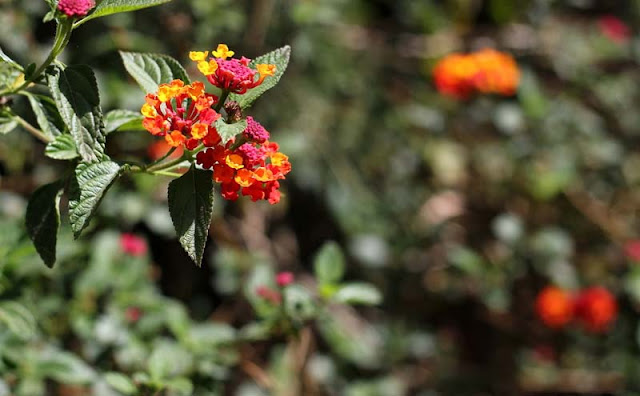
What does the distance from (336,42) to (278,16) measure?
1.03 feet

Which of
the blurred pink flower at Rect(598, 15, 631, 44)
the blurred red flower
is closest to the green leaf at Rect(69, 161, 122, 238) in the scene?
the blurred red flower

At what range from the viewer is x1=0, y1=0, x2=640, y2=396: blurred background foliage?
183 centimetres

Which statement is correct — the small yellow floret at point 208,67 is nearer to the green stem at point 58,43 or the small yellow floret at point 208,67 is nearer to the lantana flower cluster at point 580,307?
the green stem at point 58,43

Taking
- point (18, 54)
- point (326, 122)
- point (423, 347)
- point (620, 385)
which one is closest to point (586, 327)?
point (620, 385)

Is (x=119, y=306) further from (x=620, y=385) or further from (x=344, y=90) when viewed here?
(x=620, y=385)

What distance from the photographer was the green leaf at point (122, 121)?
918 millimetres

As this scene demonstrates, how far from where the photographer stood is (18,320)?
1.20 metres

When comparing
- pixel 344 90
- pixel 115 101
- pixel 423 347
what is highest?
pixel 344 90

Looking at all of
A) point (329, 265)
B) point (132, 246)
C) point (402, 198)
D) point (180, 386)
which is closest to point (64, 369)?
point (180, 386)

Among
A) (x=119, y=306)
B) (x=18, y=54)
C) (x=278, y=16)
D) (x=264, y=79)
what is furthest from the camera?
(x=278, y=16)

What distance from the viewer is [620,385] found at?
2375mm

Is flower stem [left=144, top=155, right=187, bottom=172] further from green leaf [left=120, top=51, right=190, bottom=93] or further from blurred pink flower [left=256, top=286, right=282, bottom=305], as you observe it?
blurred pink flower [left=256, top=286, right=282, bottom=305]

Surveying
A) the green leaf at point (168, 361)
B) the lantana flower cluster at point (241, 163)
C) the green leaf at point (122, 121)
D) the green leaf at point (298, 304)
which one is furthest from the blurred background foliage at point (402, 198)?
the lantana flower cluster at point (241, 163)

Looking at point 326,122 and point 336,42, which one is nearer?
point 326,122
